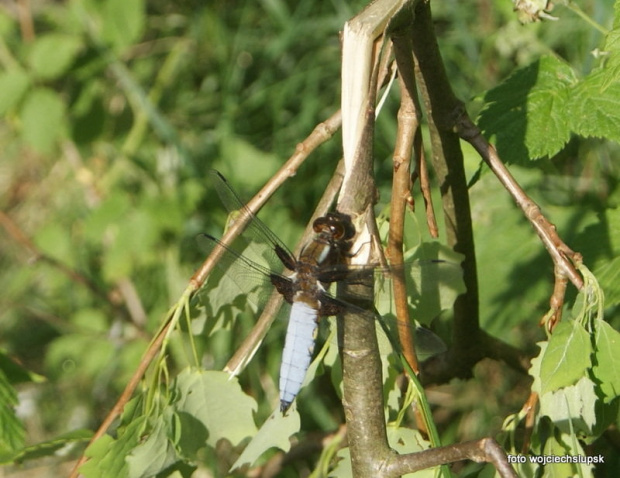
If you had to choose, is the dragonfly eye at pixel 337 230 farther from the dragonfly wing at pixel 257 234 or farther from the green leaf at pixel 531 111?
the green leaf at pixel 531 111

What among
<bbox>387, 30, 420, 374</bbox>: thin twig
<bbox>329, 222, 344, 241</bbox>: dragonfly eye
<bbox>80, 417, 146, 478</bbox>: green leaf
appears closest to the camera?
<bbox>329, 222, 344, 241</bbox>: dragonfly eye

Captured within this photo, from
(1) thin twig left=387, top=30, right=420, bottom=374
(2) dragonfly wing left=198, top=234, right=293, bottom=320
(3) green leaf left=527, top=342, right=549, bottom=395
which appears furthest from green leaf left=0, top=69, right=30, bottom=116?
(3) green leaf left=527, top=342, right=549, bottom=395

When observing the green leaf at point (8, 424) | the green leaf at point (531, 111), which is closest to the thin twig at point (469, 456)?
the green leaf at point (531, 111)

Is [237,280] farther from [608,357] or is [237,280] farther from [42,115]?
[42,115]

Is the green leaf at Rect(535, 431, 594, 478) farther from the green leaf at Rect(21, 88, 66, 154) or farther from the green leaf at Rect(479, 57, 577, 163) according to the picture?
the green leaf at Rect(21, 88, 66, 154)

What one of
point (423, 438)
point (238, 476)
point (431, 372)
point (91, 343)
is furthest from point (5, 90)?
point (423, 438)

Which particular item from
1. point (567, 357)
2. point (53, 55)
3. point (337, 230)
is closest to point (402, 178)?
point (337, 230)
